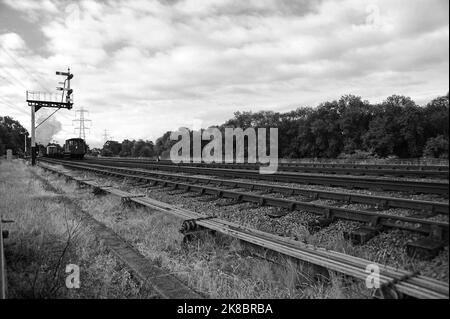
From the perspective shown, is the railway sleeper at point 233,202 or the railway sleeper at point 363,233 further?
the railway sleeper at point 233,202

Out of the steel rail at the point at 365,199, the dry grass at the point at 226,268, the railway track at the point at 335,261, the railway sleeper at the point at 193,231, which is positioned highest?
the steel rail at the point at 365,199

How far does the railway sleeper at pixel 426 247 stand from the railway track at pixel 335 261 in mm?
862

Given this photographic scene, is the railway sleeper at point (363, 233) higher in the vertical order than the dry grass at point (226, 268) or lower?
higher

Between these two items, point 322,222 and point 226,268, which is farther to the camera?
point 322,222

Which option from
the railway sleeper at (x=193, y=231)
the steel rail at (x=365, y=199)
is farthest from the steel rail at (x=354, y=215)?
the railway sleeper at (x=193, y=231)

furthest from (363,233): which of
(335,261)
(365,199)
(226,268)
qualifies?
(365,199)

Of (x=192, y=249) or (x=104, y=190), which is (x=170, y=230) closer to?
(x=192, y=249)

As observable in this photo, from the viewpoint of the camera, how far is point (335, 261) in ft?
12.8

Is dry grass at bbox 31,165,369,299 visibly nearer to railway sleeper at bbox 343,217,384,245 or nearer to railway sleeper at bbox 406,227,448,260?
railway sleeper at bbox 406,227,448,260

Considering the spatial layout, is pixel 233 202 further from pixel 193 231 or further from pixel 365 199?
pixel 193 231

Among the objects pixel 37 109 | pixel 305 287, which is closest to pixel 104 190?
pixel 305 287

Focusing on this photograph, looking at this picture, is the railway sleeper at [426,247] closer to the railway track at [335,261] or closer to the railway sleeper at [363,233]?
the railway track at [335,261]

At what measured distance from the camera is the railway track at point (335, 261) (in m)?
2.79

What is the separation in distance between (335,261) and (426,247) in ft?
4.03
